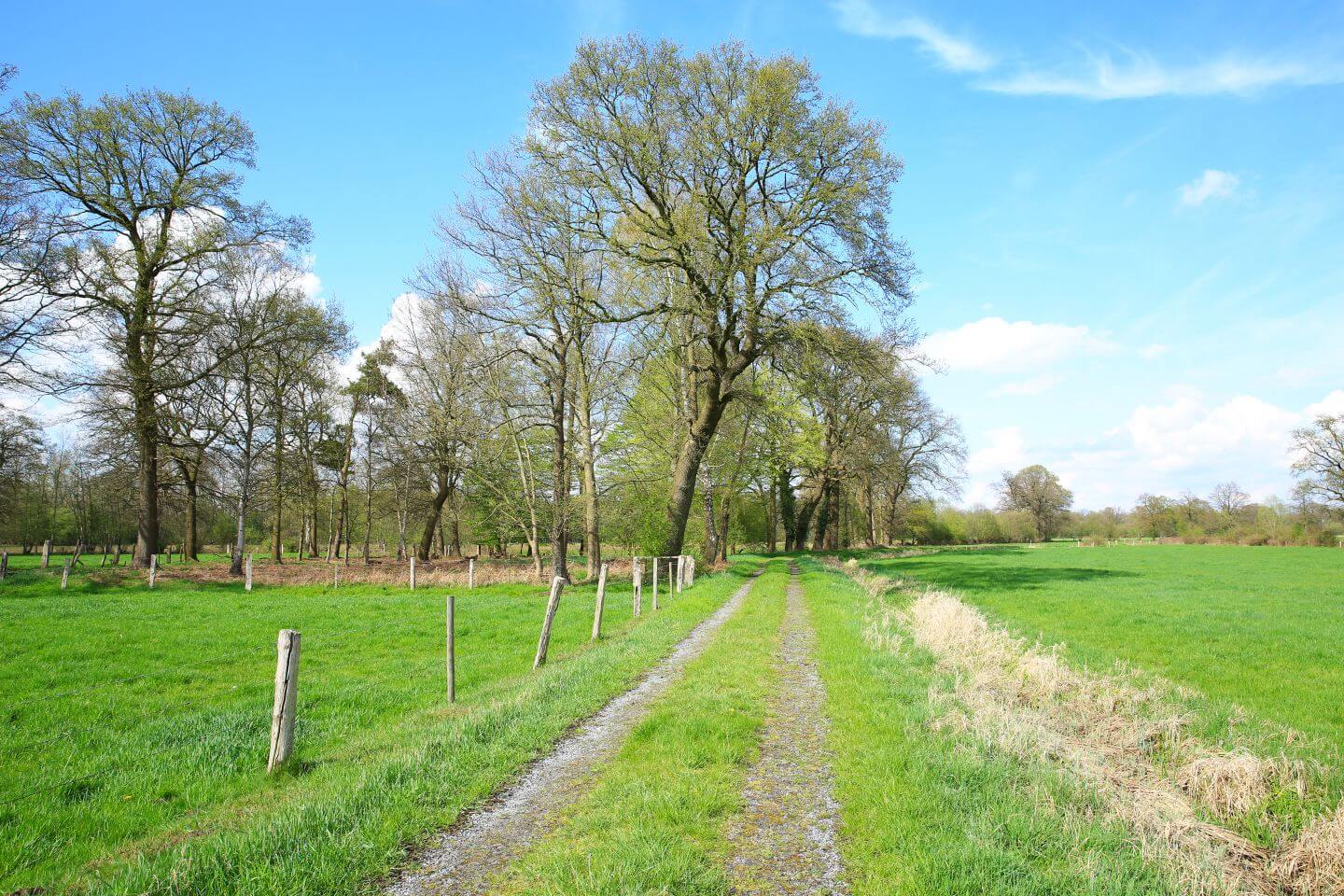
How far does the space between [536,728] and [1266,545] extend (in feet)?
217

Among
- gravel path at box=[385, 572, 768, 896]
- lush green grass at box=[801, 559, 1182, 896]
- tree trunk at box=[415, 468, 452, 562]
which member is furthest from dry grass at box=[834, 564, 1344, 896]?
tree trunk at box=[415, 468, 452, 562]

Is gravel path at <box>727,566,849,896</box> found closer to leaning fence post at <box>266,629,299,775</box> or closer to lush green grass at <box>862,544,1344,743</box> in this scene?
leaning fence post at <box>266,629,299,775</box>

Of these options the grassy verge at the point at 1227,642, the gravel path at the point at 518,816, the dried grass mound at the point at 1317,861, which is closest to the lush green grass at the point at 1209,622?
the grassy verge at the point at 1227,642

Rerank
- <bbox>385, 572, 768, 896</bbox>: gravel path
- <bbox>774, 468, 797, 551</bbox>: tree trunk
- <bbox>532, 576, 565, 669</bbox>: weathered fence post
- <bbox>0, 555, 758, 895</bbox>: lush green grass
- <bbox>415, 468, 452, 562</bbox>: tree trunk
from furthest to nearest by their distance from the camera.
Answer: <bbox>774, 468, 797, 551</bbox>: tree trunk, <bbox>415, 468, 452, 562</bbox>: tree trunk, <bbox>532, 576, 565, 669</bbox>: weathered fence post, <bbox>0, 555, 758, 895</bbox>: lush green grass, <bbox>385, 572, 768, 896</bbox>: gravel path

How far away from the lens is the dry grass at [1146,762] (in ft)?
13.3

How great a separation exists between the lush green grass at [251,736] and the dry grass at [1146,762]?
13.4 feet

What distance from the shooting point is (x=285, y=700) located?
213 inches

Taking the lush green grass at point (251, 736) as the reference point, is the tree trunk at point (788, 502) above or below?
above

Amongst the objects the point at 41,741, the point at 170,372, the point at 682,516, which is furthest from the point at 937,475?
the point at 41,741

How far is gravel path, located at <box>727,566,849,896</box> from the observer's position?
137 inches

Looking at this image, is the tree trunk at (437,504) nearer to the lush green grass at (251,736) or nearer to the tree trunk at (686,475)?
the tree trunk at (686,475)

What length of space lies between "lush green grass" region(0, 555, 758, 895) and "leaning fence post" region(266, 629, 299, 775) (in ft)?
0.61

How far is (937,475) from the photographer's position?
47156 millimetres

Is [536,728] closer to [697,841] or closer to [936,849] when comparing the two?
[697,841]
